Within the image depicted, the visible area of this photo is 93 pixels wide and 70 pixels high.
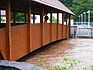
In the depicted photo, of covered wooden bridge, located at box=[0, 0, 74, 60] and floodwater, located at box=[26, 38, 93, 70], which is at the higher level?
covered wooden bridge, located at box=[0, 0, 74, 60]

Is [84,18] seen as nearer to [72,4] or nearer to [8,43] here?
[72,4]

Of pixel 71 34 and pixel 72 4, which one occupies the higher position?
pixel 72 4

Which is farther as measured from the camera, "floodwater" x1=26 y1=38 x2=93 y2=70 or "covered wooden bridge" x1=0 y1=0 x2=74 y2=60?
"floodwater" x1=26 y1=38 x2=93 y2=70

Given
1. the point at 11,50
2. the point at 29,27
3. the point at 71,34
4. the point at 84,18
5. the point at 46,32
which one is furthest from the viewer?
the point at 84,18

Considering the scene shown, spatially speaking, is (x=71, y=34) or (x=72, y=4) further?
(x=72, y=4)

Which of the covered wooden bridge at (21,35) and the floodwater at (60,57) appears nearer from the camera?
the covered wooden bridge at (21,35)

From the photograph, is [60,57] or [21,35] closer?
[21,35]

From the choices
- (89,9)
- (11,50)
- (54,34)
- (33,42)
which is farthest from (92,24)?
(11,50)

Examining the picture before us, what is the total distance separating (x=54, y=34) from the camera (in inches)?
858

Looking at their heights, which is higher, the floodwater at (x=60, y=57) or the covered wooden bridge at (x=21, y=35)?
the covered wooden bridge at (x=21, y=35)

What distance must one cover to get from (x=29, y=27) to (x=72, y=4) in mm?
42727

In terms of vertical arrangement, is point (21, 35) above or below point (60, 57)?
above

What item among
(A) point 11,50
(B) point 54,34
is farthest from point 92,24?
(A) point 11,50

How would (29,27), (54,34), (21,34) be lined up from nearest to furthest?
(21,34) → (29,27) → (54,34)
